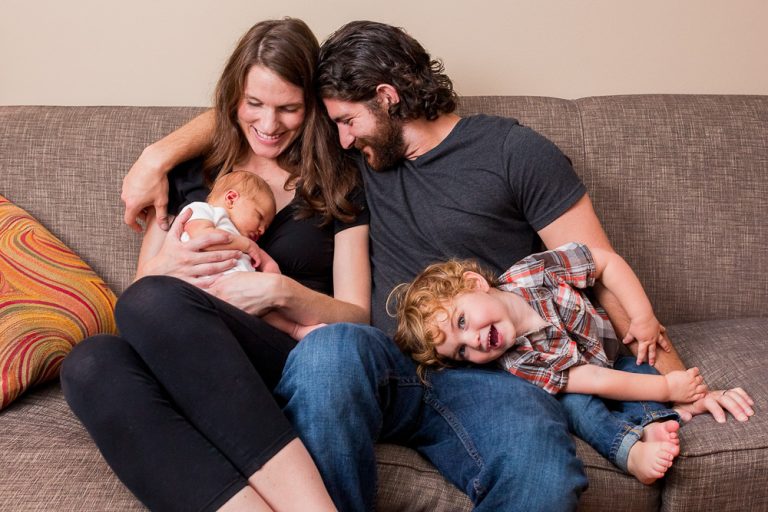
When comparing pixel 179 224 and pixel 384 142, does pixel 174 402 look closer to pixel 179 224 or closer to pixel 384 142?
pixel 179 224

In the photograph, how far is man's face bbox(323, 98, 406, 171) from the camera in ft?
6.10

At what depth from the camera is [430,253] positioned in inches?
A: 72.9

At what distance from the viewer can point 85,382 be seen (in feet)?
4.44

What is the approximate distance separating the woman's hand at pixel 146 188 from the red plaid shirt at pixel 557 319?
2.62ft

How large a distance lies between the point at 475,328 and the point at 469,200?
0.38m

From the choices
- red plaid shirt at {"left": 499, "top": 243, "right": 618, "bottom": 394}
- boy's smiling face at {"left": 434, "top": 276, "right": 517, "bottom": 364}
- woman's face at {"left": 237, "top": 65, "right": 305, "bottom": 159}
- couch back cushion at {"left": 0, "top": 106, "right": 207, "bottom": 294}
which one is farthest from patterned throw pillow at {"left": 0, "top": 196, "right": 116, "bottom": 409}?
red plaid shirt at {"left": 499, "top": 243, "right": 618, "bottom": 394}

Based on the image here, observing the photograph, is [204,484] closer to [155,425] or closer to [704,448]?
[155,425]

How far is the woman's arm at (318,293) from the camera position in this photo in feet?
5.38

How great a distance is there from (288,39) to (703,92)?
1343mm

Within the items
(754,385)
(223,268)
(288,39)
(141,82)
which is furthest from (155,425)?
(141,82)

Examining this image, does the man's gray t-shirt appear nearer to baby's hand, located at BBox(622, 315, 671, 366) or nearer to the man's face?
the man's face

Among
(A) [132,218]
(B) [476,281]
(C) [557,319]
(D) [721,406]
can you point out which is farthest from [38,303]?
(D) [721,406]

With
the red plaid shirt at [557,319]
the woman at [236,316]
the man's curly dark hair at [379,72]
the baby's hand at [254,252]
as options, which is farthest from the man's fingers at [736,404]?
the baby's hand at [254,252]

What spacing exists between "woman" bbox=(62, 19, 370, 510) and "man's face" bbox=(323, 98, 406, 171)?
56mm
